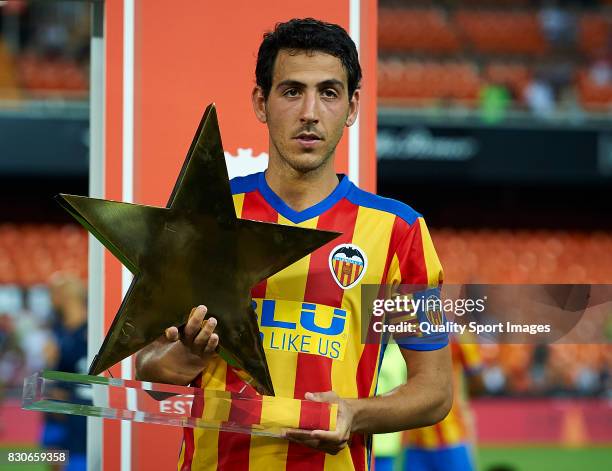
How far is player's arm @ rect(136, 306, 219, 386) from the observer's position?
5.22ft

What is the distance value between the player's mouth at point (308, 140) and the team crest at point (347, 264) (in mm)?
187

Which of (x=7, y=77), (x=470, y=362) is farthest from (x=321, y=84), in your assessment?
(x=7, y=77)

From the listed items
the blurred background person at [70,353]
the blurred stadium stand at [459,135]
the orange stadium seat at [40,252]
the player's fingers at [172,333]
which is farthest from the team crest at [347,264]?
the orange stadium seat at [40,252]

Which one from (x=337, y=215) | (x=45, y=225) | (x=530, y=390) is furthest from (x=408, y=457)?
(x=45, y=225)

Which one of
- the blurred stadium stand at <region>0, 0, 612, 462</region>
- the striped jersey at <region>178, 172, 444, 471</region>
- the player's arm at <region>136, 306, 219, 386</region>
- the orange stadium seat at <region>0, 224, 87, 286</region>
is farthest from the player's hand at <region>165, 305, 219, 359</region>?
the orange stadium seat at <region>0, 224, 87, 286</region>

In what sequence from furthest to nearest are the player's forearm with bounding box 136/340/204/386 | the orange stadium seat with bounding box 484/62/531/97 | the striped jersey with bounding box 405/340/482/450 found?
1. the orange stadium seat with bounding box 484/62/531/97
2. the striped jersey with bounding box 405/340/482/450
3. the player's forearm with bounding box 136/340/204/386

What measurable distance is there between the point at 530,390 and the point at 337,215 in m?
6.62

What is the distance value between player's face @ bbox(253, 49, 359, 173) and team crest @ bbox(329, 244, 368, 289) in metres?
0.15

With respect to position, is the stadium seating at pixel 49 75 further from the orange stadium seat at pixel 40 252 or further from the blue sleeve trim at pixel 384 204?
the blue sleeve trim at pixel 384 204

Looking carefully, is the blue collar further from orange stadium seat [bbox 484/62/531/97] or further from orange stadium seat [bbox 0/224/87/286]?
orange stadium seat [bbox 484/62/531/97]

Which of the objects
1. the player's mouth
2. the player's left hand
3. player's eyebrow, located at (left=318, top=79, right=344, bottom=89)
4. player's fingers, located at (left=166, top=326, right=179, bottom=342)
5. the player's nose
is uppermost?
player's eyebrow, located at (left=318, top=79, right=344, bottom=89)

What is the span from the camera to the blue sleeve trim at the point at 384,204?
71.6 inches

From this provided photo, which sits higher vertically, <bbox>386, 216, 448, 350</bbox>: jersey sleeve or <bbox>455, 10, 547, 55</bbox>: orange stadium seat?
<bbox>455, 10, 547, 55</bbox>: orange stadium seat

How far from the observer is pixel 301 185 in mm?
1816
